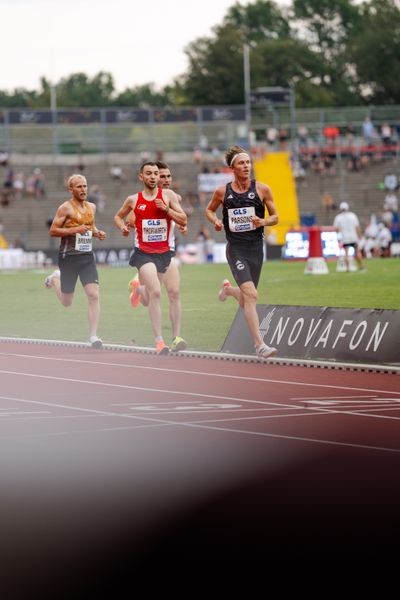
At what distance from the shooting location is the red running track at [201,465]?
22.3ft

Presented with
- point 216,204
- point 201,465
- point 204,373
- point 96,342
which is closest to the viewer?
point 201,465

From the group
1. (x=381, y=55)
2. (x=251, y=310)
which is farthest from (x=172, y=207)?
(x=381, y=55)

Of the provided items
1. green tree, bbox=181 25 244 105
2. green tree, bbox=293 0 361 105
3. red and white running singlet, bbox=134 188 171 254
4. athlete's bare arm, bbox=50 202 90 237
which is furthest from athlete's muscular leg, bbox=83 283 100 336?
green tree, bbox=293 0 361 105

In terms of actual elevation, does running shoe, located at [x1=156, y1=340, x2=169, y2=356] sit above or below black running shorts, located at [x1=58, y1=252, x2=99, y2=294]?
below

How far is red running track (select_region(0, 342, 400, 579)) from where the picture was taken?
681 cm

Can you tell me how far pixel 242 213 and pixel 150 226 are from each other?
153 centimetres

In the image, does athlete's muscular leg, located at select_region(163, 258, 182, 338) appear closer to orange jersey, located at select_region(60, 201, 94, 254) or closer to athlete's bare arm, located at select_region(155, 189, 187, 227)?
athlete's bare arm, located at select_region(155, 189, 187, 227)

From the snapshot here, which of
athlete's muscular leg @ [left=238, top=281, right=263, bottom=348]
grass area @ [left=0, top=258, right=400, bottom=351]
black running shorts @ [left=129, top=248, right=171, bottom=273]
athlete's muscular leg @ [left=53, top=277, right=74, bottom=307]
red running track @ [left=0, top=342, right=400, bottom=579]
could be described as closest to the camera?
red running track @ [left=0, top=342, right=400, bottom=579]

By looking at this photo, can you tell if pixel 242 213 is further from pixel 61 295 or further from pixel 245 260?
pixel 61 295

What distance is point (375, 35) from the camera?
377 ft

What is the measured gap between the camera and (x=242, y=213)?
52.8 feet

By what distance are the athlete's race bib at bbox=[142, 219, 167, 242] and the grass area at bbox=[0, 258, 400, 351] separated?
1.55 m

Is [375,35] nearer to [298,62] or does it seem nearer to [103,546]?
[298,62]

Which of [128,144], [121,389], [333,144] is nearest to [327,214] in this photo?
[333,144]
